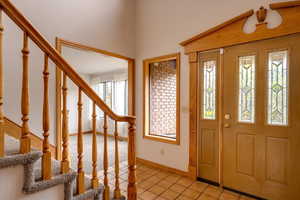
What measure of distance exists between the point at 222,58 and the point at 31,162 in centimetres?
250

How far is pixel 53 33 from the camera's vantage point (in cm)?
230

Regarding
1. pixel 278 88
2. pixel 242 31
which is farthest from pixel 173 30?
pixel 278 88

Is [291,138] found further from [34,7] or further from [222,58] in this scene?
[34,7]

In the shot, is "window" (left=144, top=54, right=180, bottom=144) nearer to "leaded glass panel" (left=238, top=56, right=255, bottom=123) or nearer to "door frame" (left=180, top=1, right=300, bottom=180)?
"door frame" (left=180, top=1, right=300, bottom=180)

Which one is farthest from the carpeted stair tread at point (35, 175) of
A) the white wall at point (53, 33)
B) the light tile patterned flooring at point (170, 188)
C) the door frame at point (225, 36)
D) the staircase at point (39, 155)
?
the door frame at point (225, 36)

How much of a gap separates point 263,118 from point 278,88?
1.35 ft

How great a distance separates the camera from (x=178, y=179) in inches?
107

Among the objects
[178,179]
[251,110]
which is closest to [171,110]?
[178,179]

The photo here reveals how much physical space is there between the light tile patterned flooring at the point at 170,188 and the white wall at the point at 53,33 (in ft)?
4.76

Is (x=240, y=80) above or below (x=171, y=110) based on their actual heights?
above

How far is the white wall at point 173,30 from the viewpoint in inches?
98.1

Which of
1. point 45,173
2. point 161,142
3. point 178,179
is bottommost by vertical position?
point 178,179

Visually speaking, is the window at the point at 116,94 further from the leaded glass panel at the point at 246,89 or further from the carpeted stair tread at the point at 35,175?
the carpeted stair tread at the point at 35,175

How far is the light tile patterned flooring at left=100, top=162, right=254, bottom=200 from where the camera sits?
2.23 meters
